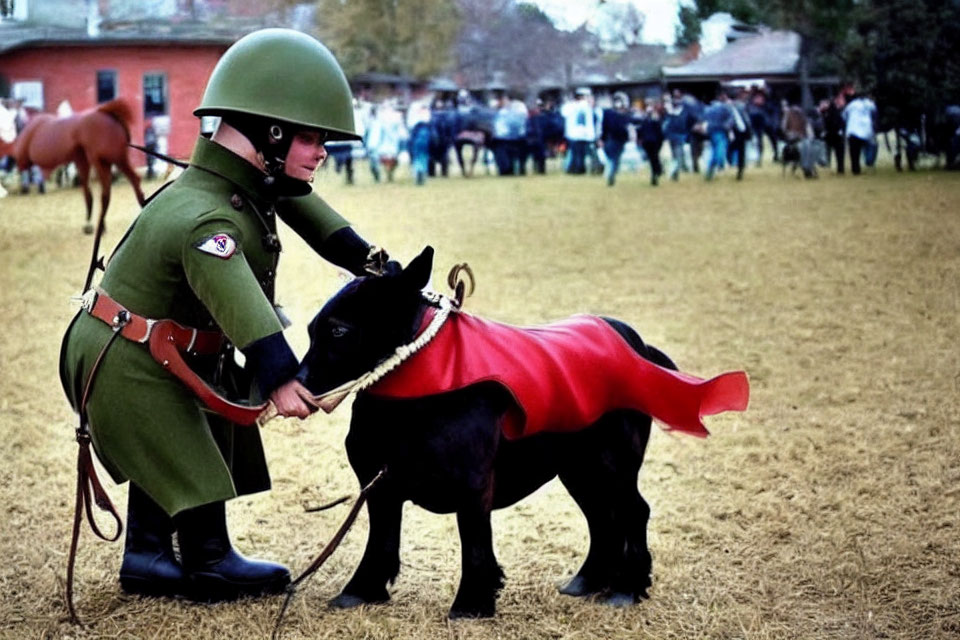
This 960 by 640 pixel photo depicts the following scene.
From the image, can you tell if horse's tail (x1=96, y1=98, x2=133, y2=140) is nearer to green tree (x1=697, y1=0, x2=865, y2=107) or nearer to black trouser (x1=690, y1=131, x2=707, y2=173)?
black trouser (x1=690, y1=131, x2=707, y2=173)

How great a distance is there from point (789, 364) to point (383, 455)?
15.5 feet

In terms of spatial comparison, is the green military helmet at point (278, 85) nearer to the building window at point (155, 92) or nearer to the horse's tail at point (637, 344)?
the horse's tail at point (637, 344)

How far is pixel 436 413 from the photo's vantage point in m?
3.43

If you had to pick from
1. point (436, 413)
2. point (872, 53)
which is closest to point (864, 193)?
point (872, 53)

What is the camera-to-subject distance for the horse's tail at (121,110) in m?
14.4

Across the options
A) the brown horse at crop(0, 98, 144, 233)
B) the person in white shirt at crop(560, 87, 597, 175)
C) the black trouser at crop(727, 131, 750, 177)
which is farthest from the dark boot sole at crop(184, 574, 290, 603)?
the person in white shirt at crop(560, 87, 597, 175)

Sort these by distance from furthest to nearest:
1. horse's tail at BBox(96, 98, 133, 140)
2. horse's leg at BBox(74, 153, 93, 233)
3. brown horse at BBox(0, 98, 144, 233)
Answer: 1. horse's leg at BBox(74, 153, 93, 233)
2. brown horse at BBox(0, 98, 144, 233)
3. horse's tail at BBox(96, 98, 133, 140)

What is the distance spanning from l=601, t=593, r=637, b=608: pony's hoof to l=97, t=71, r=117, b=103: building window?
28580 millimetres

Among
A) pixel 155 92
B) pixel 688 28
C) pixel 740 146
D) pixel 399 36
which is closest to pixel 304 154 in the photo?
pixel 740 146

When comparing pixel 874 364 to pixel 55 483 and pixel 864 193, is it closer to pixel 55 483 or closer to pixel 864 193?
pixel 55 483

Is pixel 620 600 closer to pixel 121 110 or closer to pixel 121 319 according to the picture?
pixel 121 319

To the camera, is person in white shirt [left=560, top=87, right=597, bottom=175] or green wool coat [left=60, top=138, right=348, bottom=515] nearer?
green wool coat [left=60, top=138, right=348, bottom=515]

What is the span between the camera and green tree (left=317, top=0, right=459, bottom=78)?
1772 inches

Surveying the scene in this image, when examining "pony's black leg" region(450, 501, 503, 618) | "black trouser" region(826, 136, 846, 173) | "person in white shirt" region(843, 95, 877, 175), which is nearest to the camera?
"pony's black leg" region(450, 501, 503, 618)
